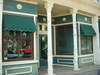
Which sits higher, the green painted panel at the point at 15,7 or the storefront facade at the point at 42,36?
the green painted panel at the point at 15,7

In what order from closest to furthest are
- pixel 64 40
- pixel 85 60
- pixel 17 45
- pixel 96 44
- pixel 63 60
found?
pixel 17 45 < pixel 63 60 < pixel 85 60 < pixel 64 40 < pixel 96 44

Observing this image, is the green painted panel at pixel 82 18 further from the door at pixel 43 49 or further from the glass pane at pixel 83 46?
the door at pixel 43 49

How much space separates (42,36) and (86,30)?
3367 millimetres

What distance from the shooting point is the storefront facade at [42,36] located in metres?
7.58

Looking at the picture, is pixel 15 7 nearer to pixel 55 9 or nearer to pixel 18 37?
pixel 18 37

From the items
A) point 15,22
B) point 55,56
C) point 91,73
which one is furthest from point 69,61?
point 15,22

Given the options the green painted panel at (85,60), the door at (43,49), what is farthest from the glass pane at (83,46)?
the door at (43,49)

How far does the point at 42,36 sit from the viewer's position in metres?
11.7

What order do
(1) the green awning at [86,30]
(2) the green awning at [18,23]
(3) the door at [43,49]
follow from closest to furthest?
(2) the green awning at [18,23], (1) the green awning at [86,30], (3) the door at [43,49]

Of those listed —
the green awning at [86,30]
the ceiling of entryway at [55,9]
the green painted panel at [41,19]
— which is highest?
the ceiling of entryway at [55,9]

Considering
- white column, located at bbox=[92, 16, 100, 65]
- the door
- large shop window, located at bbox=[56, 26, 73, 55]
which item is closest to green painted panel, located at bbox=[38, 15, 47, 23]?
the door

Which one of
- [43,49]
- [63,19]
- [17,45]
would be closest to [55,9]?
[63,19]

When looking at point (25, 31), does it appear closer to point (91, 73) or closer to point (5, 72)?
point (5, 72)

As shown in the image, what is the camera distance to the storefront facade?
7582mm
